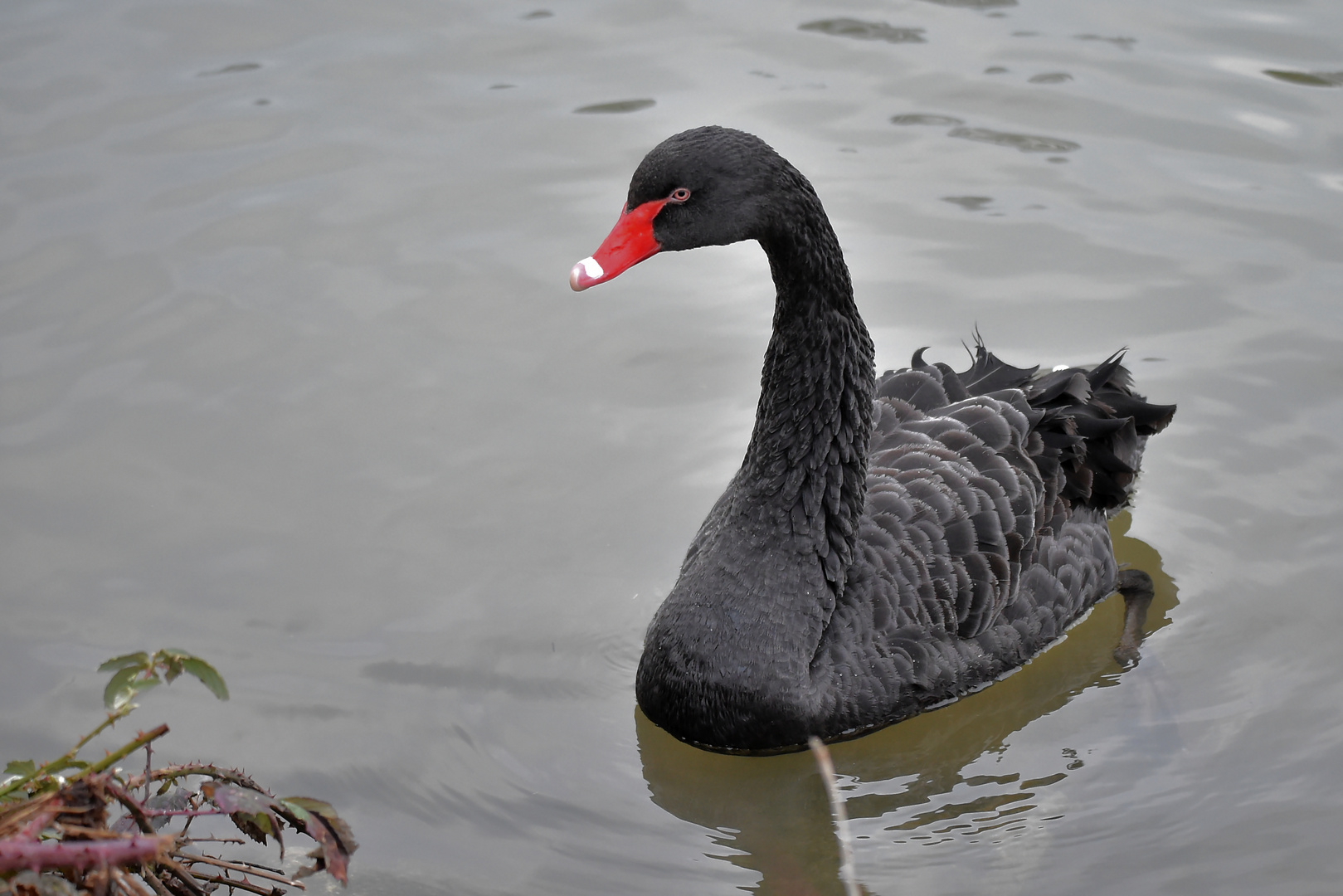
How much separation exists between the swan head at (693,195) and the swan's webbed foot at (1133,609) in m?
2.63

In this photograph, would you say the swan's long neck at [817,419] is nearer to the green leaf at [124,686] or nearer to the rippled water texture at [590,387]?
the rippled water texture at [590,387]

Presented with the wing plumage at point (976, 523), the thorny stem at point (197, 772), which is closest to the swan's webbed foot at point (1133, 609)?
the wing plumage at point (976, 523)

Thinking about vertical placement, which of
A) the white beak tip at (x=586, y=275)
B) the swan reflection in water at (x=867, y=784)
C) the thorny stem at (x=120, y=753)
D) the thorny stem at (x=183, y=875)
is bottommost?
the swan reflection in water at (x=867, y=784)

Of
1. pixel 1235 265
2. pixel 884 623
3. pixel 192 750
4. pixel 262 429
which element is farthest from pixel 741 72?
pixel 192 750

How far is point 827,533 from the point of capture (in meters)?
5.62

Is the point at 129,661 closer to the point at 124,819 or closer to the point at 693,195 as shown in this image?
the point at 124,819

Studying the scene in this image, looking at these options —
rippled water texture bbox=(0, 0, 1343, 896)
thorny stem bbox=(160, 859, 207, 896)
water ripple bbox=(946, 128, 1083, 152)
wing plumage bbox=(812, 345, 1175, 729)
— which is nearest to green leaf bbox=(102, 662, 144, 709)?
thorny stem bbox=(160, 859, 207, 896)

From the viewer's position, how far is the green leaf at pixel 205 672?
10.3 ft

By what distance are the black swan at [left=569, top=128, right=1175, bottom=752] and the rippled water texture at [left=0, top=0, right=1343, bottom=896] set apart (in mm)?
291

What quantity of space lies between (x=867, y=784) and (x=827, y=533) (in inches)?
38.6

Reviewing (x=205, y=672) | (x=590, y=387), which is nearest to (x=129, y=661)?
(x=205, y=672)

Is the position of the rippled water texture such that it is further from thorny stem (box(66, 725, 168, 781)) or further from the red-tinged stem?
the red-tinged stem

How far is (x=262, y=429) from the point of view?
7.20 metres

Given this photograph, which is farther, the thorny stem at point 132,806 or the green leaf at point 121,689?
the green leaf at point 121,689
